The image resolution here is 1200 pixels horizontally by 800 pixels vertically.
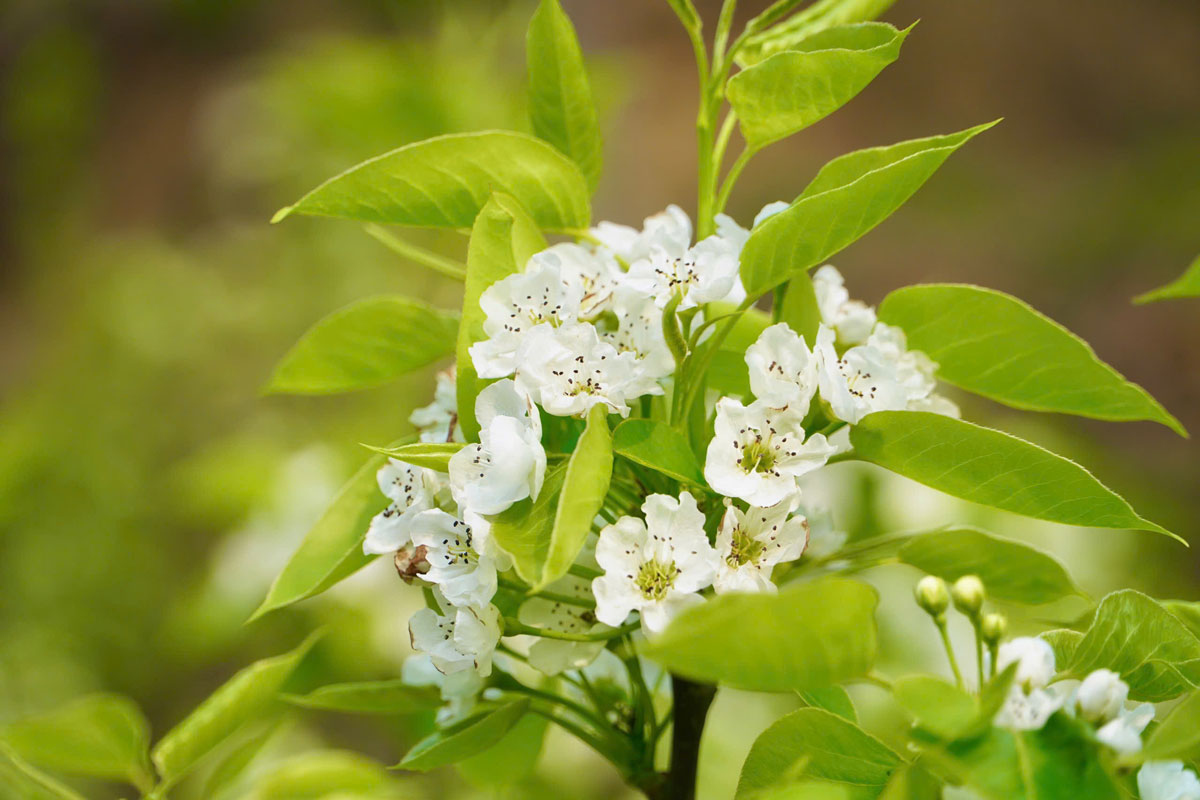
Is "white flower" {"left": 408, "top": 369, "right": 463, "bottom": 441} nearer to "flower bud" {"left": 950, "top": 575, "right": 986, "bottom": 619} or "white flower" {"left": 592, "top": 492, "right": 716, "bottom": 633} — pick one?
"white flower" {"left": 592, "top": 492, "right": 716, "bottom": 633}

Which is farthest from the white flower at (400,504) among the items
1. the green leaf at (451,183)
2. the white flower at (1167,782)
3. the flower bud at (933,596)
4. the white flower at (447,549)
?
the white flower at (1167,782)

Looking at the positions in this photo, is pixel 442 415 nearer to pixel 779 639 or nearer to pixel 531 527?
pixel 531 527

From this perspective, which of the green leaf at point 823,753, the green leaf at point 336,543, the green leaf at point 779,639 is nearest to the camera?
the green leaf at point 779,639

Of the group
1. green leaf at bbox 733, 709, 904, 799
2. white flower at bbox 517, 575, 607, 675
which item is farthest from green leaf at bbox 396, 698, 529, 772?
green leaf at bbox 733, 709, 904, 799

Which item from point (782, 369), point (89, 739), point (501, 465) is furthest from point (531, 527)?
point (89, 739)

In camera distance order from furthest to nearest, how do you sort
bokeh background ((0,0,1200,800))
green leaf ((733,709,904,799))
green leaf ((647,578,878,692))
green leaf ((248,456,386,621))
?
bokeh background ((0,0,1200,800)) → green leaf ((248,456,386,621)) → green leaf ((733,709,904,799)) → green leaf ((647,578,878,692))

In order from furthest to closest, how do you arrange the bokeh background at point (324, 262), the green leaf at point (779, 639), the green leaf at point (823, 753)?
1. the bokeh background at point (324, 262)
2. the green leaf at point (823, 753)
3. the green leaf at point (779, 639)

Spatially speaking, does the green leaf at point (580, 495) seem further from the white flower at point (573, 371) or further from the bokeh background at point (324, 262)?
the bokeh background at point (324, 262)

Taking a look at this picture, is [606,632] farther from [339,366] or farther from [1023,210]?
[1023,210]
